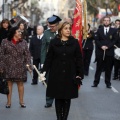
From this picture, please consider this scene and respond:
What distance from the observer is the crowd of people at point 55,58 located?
33.3 ft

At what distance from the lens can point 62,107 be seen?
10359 millimetres

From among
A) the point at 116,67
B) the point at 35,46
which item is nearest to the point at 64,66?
the point at 35,46

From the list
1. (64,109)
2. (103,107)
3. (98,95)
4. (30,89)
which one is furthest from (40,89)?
(64,109)

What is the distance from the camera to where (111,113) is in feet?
39.5

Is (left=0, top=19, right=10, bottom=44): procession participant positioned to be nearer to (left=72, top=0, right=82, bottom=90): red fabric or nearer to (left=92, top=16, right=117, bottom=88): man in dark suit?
(left=92, top=16, right=117, bottom=88): man in dark suit

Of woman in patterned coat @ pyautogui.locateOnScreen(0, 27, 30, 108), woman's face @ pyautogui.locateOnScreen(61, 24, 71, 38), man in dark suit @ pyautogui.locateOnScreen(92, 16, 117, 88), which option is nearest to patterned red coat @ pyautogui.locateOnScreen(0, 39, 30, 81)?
woman in patterned coat @ pyautogui.locateOnScreen(0, 27, 30, 108)

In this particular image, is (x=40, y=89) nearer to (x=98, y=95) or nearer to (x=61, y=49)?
(x=98, y=95)

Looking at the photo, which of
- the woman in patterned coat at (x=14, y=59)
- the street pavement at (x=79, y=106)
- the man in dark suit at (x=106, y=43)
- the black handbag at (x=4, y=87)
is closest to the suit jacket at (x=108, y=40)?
the man in dark suit at (x=106, y=43)

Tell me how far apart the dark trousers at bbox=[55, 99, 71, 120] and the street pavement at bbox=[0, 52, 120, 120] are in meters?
1.02

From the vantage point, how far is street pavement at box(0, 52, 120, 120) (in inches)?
455

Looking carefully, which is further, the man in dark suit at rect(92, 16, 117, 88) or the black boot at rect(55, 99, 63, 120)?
the man in dark suit at rect(92, 16, 117, 88)

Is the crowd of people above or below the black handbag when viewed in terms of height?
above

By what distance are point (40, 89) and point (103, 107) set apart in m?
3.63

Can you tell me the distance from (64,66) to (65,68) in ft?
0.12
